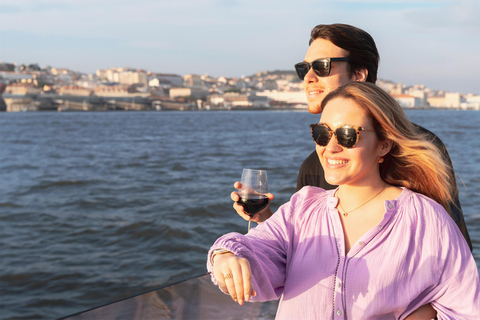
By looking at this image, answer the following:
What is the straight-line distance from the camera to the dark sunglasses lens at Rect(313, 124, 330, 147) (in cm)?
149

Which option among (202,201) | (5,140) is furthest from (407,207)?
(5,140)

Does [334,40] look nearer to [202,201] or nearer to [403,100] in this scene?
[202,201]

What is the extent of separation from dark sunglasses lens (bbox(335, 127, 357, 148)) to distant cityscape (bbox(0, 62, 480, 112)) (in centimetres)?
10388

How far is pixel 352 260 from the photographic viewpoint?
138 centimetres

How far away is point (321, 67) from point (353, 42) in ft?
0.55

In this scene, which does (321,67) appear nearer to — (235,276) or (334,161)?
(334,161)

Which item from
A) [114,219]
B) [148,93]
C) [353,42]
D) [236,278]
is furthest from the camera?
[148,93]

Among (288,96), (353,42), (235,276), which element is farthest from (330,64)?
(288,96)

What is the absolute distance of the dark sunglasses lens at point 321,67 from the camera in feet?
7.48

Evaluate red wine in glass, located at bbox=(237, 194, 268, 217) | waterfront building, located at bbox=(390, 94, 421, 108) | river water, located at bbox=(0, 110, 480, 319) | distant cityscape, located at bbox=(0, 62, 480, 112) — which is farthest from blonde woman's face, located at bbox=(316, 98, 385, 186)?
waterfront building, located at bbox=(390, 94, 421, 108)

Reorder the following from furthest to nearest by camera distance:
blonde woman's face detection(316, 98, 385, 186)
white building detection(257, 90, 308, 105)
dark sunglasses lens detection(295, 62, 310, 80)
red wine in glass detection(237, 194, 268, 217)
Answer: white building detection(257, 90, 308, 105), dark sunglasses lens detection(295, 62, 310, 80), red wine in glass detection(237, 194, 268, 217), blonde woman's face detection(316, 98, 385, 186)

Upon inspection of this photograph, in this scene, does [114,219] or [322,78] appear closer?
[322,78]

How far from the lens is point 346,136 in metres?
1.44

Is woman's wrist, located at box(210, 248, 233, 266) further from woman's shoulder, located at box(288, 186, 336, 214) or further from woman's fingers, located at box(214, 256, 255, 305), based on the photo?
woman's shoulder, located at box(288, 186, 336, 214)
